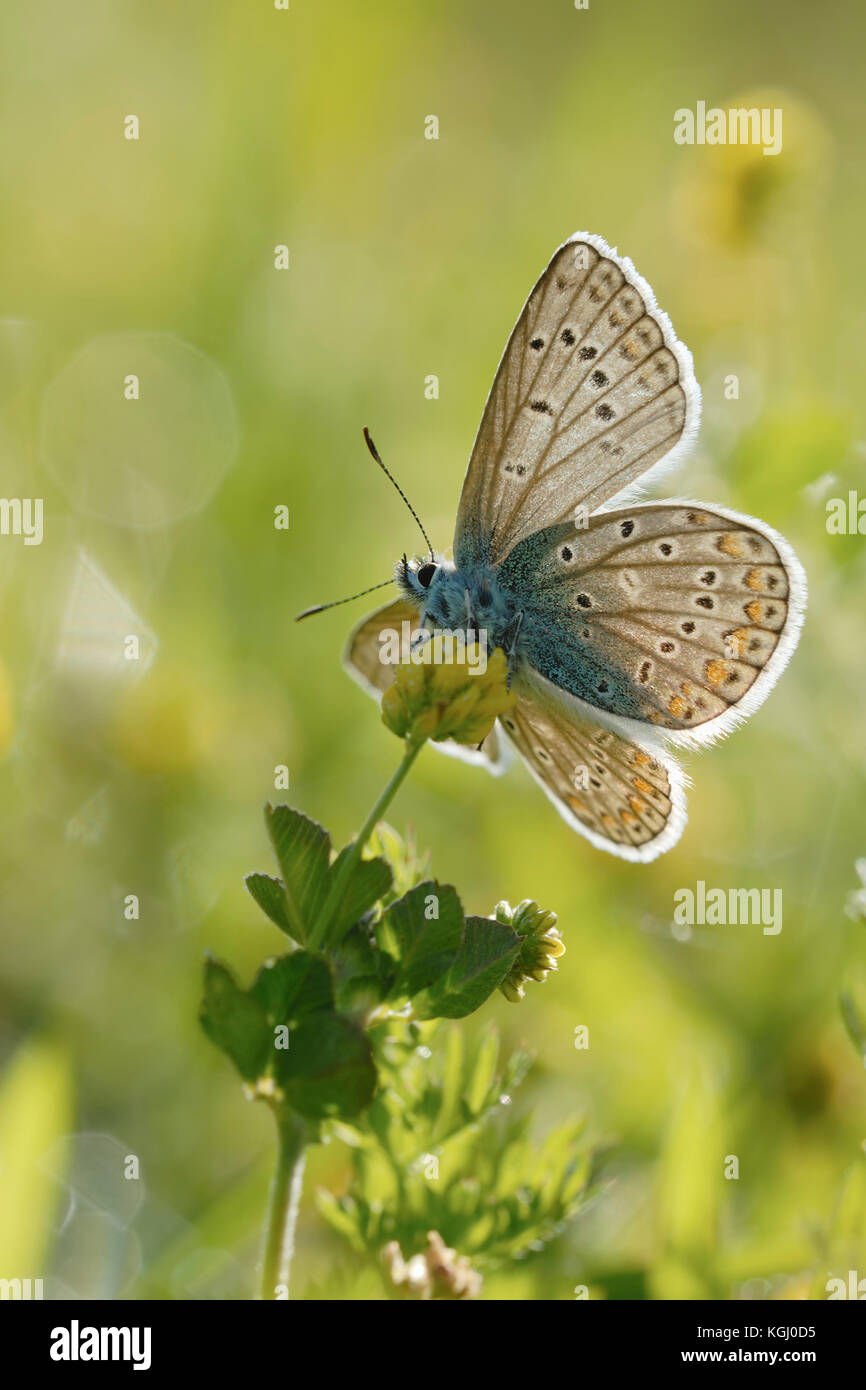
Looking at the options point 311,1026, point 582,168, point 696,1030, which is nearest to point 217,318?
point 582,168

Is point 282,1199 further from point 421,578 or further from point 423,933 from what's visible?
point 421,578

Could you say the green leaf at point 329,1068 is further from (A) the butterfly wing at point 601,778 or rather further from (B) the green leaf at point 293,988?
(A) the butterfly wing at point 601,778

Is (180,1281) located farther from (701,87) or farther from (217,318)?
(701,87)
